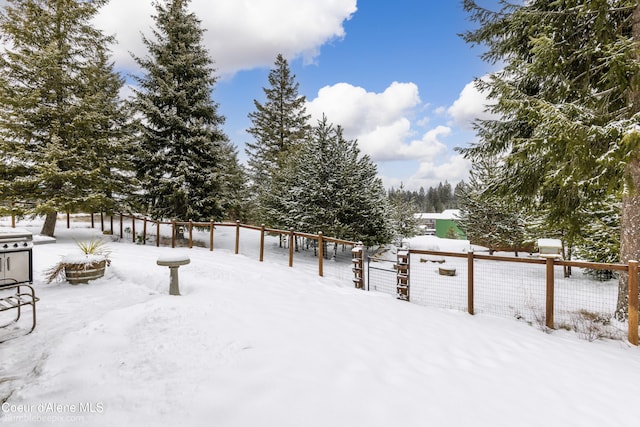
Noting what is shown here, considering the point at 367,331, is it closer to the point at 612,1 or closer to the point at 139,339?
the point at 139,339

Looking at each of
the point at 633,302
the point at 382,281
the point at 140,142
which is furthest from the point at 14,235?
the point at 140,142

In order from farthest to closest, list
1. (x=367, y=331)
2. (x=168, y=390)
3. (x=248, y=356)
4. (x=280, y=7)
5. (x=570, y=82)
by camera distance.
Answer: (x=280, y=7), (x=570, y=82), (x=367, y=331), (x=248, y=356), (x=168, y=390)

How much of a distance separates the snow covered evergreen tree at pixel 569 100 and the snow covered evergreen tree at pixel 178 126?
10.2m

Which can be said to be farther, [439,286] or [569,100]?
[439,286]

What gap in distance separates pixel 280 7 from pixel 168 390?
11757mm

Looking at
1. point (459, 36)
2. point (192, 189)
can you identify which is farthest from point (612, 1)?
point (192, 189)

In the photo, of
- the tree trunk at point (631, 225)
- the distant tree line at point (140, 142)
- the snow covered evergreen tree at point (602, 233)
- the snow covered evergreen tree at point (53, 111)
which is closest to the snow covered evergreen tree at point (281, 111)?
the distant tree line at point (140, 142)

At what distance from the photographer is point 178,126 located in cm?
1262

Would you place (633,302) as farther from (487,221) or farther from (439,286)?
(487,221)

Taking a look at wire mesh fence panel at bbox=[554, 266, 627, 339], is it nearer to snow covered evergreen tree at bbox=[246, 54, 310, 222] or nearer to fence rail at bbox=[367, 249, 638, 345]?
fence rail at bbox=[367, 249, 638, 345]

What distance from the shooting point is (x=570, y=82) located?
6.05 meters

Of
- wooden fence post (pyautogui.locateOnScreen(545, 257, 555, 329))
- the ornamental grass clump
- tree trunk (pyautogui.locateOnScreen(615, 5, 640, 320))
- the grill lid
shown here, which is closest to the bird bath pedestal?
the grill lid

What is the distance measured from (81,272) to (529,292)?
9.98 metres

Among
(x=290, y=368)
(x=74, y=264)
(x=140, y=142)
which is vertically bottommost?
(x=290, y=368)
